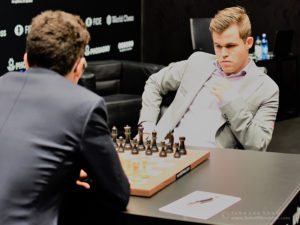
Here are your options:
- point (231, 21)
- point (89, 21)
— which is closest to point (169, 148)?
point (231, 21)

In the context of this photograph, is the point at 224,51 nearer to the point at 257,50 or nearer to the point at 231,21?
the point at 231,21

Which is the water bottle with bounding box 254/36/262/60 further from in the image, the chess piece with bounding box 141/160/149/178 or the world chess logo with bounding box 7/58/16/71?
the chess piece with bounding box 141/160/149/178

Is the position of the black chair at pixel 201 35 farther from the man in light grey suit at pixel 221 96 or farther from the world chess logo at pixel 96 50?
the man in light grey suit at pixel 221 96

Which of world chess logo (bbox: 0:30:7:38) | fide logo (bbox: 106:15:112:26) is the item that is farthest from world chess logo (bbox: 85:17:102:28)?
world chess logo (bbox: 0:30:7:38)

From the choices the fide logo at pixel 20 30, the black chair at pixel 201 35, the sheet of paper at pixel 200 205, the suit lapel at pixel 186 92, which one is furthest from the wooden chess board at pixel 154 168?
the black chair at pixel 201 35

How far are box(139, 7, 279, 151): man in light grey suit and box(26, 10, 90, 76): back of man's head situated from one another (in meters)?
1.30

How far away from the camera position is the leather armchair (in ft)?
18.9

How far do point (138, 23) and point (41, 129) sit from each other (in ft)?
22.8

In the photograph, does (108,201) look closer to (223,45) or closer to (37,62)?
(37,62)

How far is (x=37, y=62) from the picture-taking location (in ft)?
5.81

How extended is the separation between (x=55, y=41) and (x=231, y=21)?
1.59m

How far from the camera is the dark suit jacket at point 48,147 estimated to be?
5.46ft

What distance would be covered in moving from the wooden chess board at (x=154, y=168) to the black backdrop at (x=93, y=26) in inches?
150

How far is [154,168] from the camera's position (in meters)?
2.20
